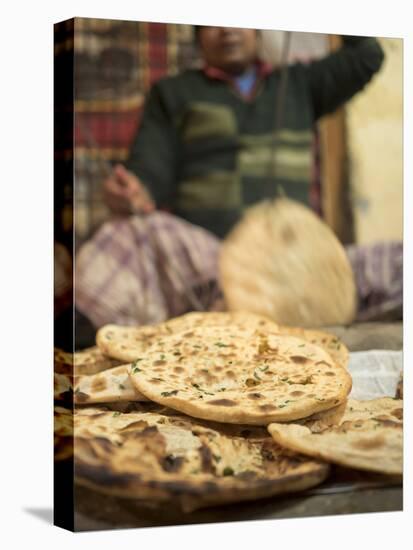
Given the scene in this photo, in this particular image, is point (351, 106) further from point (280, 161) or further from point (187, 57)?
point (187, 57)

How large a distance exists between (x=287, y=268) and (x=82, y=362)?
119 centimetres

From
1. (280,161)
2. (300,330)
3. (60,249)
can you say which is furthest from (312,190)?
(60,249)

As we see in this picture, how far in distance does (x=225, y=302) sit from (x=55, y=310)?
0.86m

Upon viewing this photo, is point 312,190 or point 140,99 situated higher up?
point 140,99

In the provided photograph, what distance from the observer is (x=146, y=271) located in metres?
6.67

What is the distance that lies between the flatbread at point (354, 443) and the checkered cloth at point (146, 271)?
0.77 metres

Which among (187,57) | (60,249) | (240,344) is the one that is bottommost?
(240,344)

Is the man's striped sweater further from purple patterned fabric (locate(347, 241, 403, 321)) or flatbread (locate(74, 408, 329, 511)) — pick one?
flatbread (locate(74, 408, 329, 511))

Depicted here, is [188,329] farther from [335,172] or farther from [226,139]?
[335,172]

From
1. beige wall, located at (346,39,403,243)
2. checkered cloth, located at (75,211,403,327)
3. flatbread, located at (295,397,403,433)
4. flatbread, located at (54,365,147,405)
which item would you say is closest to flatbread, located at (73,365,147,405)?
flatbread, located at (54,365,147,405)

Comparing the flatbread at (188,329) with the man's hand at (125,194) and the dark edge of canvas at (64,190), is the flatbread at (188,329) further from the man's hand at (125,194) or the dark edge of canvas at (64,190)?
the man's hand at (125,194)

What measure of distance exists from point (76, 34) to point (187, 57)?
1.98 feet

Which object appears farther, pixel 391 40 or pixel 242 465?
pixel 391 40

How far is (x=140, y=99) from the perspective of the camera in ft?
21.7
